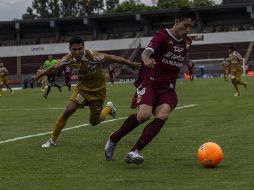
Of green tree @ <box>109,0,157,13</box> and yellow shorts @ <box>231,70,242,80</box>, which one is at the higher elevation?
green tree @ <box>109,0,157,13</box>

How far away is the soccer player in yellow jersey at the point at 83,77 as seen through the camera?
33.0ft

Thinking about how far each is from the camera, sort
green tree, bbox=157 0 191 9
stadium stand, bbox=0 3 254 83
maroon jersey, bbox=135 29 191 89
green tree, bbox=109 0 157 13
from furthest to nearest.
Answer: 1. green tree, bbox=109 0 157 13
2. green tree, bbox=157 0 191 9
3. stadium stand, bbox=0 3 254 83
4. maroon jersey, bbox=135 29 191 89

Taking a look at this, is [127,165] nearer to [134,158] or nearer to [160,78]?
[134,158]

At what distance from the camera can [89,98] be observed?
10781 millimetres

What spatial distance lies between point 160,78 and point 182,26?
0.75 metres

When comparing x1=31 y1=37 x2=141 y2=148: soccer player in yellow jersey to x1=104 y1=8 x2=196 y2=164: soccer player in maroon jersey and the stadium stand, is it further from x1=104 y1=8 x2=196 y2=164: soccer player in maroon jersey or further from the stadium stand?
the stadium stand

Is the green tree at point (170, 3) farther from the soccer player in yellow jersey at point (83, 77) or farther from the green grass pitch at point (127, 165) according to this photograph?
the soccer player in yellow jersey at point (83, 77)

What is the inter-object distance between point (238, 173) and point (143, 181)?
44.4 inches

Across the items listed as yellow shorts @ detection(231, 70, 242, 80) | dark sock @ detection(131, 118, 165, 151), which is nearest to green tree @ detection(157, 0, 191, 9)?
yellow shorts @ detection(231, 70, 242, 80)

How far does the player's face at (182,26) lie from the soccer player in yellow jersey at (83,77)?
67.6 inches

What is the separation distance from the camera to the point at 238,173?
702 cm

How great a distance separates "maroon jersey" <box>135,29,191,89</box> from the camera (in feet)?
26.9

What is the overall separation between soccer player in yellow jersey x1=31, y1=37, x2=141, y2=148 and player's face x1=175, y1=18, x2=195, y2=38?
1718mm

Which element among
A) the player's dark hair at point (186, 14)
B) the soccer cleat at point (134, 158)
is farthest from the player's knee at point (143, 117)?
the player's dark hair at point (186, 14)
